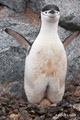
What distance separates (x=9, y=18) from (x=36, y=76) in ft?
3.75

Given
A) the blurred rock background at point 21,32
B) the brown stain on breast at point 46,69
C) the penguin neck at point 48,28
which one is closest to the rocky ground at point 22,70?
the blurred rock background at point 21,32

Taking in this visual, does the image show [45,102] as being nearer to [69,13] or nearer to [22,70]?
[22,70]

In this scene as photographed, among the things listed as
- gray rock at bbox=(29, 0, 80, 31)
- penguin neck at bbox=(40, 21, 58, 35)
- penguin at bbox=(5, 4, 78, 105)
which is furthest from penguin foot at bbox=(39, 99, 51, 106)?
gray rock at bbox=(29, 0, 80, 31)

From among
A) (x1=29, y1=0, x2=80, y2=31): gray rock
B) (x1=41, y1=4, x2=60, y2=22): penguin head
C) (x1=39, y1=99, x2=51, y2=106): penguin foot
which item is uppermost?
(x1=41, y1=4, x2=60, y2=22): penguin head

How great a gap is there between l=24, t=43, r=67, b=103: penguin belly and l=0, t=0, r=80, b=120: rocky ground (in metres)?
0.16

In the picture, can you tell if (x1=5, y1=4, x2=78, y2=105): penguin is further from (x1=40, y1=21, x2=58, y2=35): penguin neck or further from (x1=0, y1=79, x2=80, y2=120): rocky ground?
(x1=0, y1=79, x2=80, y2=120): rocky ground

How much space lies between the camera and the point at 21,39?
10.1 feet

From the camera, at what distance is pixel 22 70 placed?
329cm

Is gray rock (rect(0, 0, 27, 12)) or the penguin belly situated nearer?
the penguin belly

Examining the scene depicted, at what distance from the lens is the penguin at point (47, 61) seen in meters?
2.74

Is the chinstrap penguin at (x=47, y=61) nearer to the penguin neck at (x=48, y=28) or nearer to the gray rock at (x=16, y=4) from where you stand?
the penguin neck at (x=48, y=28)

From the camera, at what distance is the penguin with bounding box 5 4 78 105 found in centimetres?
274

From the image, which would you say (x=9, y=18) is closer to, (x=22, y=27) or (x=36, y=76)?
(x=22, y=27)

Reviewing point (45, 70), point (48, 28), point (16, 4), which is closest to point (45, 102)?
point (45, 70)
